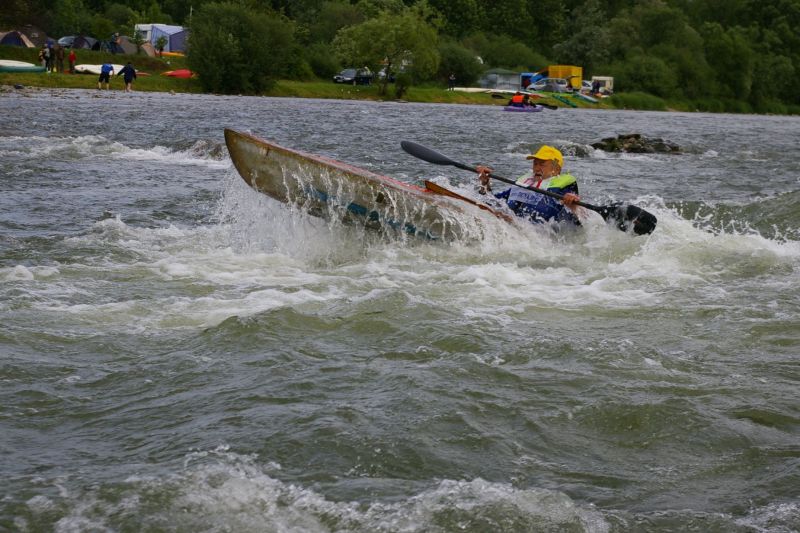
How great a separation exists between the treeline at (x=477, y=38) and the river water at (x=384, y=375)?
40534 mm

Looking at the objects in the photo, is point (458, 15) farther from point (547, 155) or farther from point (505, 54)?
point (547, 155)

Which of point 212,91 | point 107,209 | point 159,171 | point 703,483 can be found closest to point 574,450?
point 703,483

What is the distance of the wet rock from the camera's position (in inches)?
999

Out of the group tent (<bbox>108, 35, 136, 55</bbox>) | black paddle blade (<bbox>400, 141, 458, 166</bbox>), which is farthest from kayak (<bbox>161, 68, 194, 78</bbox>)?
black paddle blade (<bbox>400, 141, 458, 166</bbox>)

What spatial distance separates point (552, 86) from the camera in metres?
66.8

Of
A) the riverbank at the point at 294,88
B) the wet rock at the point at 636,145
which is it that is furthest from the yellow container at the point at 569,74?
the wet rock at the point at 636,145

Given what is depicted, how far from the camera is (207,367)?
5.71 meters

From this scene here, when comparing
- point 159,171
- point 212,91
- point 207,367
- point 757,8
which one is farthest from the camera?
point 757,8

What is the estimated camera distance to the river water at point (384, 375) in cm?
411

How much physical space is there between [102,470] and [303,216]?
5207 mm

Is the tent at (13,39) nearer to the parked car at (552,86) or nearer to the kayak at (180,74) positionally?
the kayak at (180,74)

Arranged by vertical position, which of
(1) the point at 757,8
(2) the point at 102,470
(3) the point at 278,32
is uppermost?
(1) the point at 757,8

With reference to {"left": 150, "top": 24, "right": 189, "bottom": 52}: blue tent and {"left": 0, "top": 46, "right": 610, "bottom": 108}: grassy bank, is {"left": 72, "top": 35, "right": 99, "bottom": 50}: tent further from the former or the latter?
{"left": 150, "top": 24, "right": 189, "bottom": 52}: blue tent

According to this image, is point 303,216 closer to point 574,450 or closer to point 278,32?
point 574,450
